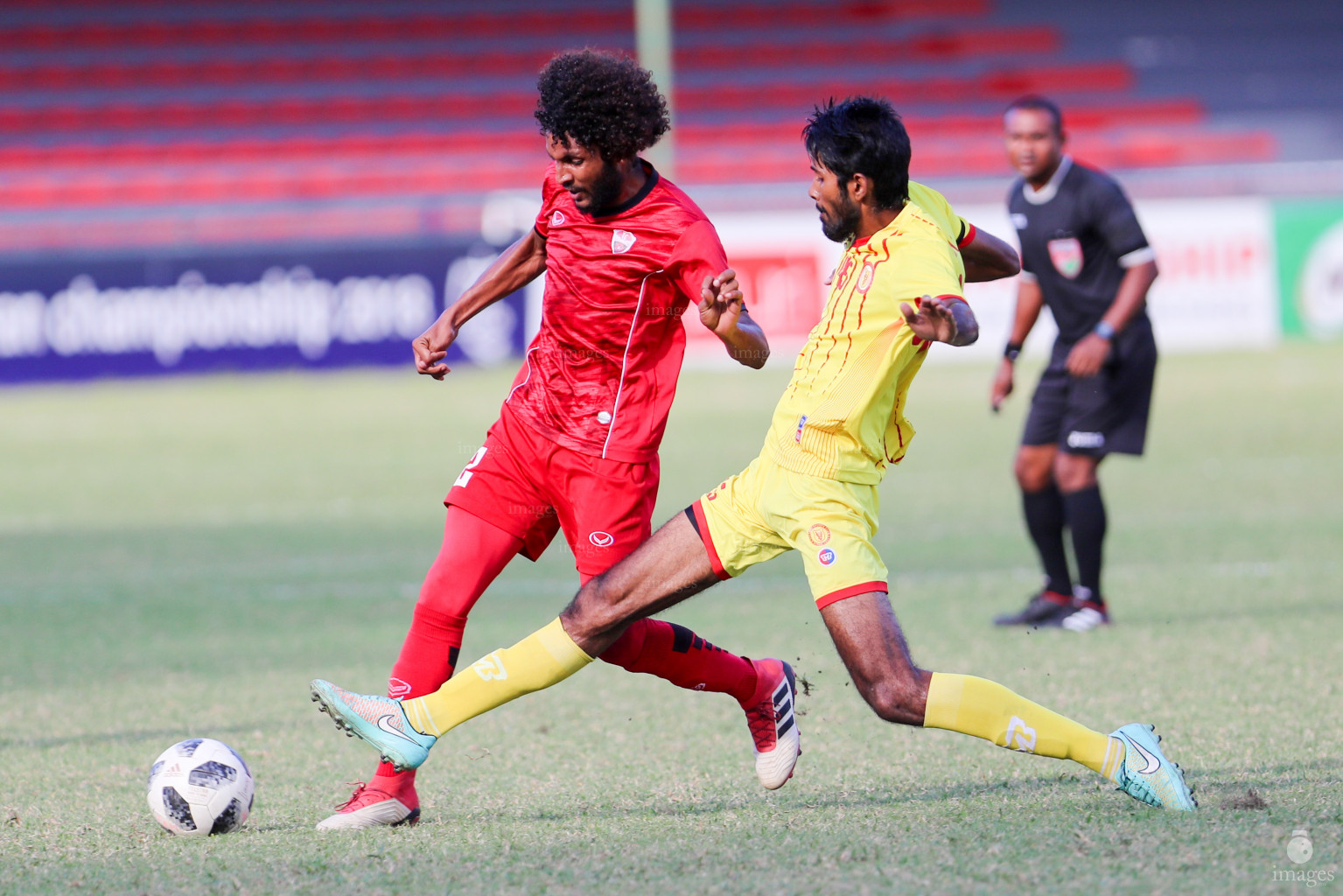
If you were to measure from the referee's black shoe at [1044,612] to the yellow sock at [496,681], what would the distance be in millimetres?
3173

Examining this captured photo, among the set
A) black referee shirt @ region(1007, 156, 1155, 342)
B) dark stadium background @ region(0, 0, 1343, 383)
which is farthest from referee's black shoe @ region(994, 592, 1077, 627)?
dark stadium background @ region(0, 0, 1343, 383)

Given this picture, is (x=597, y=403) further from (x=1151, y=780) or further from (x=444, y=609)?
(x=1151, y=780)

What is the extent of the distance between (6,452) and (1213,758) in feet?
38.5

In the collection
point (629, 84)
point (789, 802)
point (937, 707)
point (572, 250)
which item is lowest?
point (789, 802)

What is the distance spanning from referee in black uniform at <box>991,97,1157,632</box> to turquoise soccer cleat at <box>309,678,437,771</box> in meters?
3.44

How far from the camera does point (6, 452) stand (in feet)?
44.4

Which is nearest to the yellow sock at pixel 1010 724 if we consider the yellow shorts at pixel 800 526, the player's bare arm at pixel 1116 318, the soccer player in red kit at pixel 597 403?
the yellow shorts at pixel 800 526

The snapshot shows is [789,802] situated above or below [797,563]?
above

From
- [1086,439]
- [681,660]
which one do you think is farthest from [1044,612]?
[681,660]

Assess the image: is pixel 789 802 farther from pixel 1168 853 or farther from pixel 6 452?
pixel 6 452

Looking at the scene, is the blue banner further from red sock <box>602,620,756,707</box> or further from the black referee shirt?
red sock <box>602,620,756,707</box>

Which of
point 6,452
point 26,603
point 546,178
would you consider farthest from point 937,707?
point 6,452

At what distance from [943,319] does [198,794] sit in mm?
2189

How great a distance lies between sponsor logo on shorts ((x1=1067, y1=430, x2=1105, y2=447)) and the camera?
6742 mm
